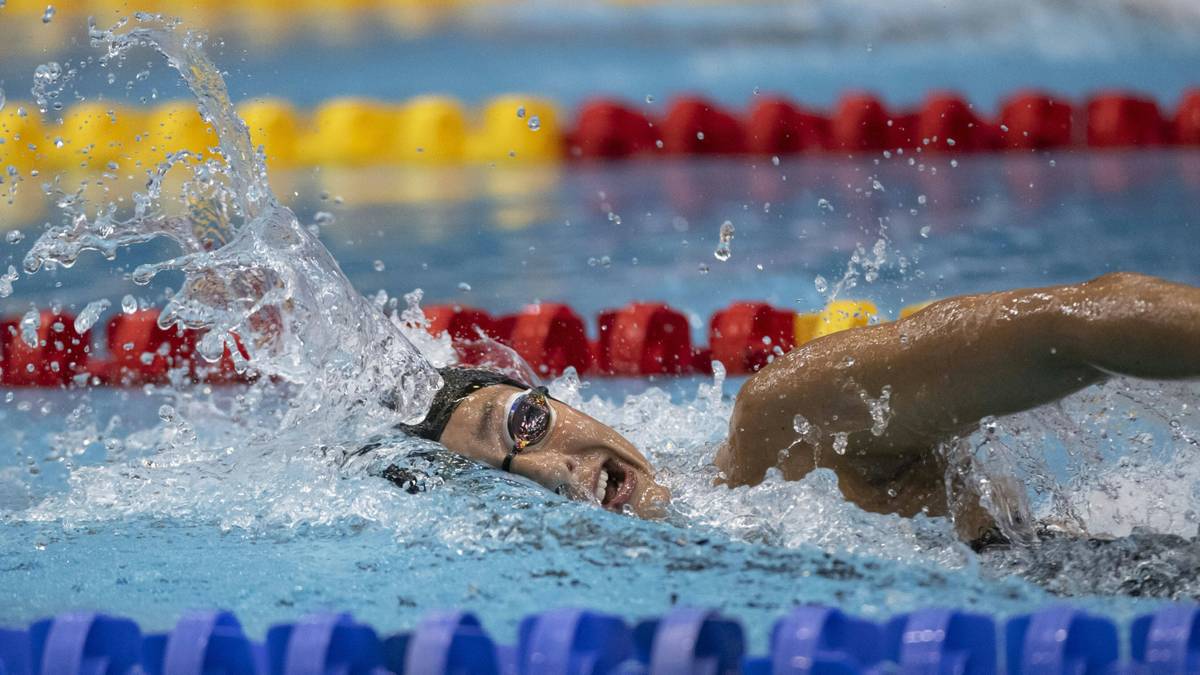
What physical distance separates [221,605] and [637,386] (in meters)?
1.45

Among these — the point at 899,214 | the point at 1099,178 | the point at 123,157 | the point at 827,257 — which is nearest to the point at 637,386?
the point at 827,257

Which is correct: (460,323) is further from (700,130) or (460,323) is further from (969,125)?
(969,125)

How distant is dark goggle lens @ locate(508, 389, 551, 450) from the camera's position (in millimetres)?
1820

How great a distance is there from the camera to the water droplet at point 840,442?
1684 mm

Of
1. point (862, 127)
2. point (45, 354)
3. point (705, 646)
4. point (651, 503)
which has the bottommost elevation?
point (705, 646)

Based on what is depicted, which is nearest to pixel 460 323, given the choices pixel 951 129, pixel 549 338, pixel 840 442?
pixel 549 338

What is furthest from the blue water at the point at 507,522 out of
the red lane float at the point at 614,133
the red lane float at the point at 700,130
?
the red lane float at the point at 614,133

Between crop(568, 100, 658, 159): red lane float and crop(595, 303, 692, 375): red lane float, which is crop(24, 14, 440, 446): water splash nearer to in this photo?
crop(595, 303, 692, 375): red lane float

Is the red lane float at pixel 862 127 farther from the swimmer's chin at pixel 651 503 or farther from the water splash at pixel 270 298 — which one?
the swimmer's chin at pixel 651 503

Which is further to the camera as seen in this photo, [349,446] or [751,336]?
[751,336]

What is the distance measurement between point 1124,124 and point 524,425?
400cm

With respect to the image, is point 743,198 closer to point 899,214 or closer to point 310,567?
point 899,214

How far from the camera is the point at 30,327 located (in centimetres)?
329

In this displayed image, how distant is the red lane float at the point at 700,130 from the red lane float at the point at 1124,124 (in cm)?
131
